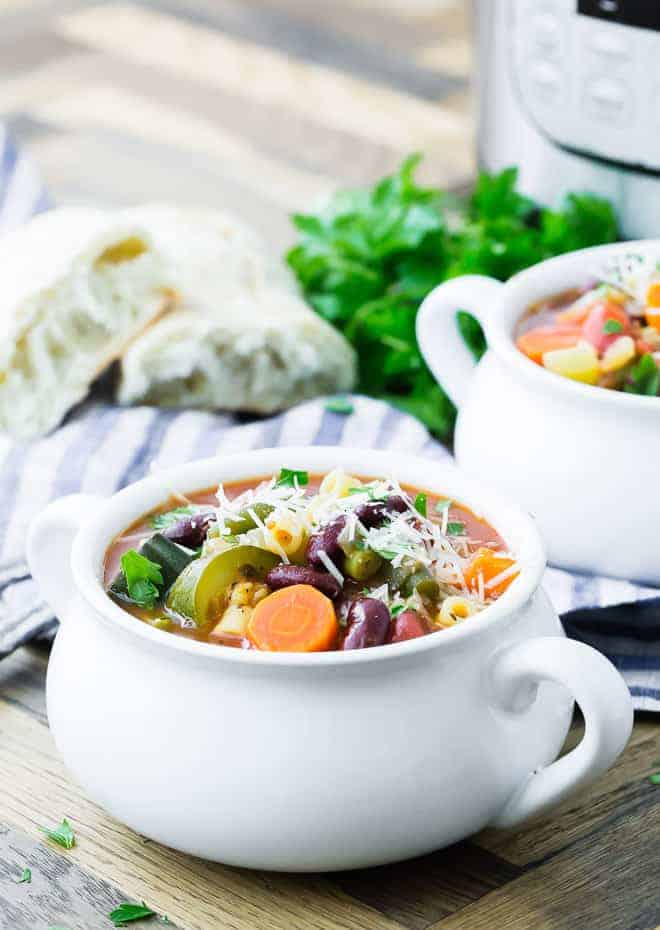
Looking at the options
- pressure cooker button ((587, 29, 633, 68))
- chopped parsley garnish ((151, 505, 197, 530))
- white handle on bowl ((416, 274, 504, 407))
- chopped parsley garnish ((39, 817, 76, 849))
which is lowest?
chopped parsley garnish ((39, 817, 76, 849))

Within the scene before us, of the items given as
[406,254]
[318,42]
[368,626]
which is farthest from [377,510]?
[318,42]

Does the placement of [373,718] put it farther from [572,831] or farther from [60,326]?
[60,326]

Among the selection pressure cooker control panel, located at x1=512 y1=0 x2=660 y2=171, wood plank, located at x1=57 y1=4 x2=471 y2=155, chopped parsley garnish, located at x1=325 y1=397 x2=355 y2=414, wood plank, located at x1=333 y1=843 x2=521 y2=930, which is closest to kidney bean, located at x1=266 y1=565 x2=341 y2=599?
→ wood plank, located at x1=333 y1=843 x2=521 y2=930

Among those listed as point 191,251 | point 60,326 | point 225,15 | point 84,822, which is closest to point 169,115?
point 225,15

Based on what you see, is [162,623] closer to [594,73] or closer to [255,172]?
[594,73]

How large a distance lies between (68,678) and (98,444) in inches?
26.7

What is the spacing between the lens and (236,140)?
2.82 meters

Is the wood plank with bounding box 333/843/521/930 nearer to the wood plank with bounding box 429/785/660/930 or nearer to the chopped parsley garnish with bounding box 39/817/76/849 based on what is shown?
the wood plank with bounding box 429/785/660/930

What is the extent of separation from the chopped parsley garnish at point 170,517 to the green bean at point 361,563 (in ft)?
0.55

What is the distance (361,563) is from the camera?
1.14 metres

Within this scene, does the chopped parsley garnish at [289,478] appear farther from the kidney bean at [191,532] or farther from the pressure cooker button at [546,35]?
the pressure cooker button at [546,35]

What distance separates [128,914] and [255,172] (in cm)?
174

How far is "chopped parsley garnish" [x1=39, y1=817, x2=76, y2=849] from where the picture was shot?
1.20m

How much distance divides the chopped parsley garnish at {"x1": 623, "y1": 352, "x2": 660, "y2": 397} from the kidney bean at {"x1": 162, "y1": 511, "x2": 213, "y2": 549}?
19.3 inches
